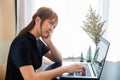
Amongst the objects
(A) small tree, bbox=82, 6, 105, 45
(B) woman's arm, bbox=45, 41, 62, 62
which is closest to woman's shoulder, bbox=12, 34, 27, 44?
(B) woman's arm, bbox=45, 41, 62, 62

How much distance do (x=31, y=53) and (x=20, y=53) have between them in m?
0.16

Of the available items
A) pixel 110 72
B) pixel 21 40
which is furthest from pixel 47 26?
pixel 110 72

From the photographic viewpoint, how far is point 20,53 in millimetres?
1336

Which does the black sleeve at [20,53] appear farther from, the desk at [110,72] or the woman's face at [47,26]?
the desk at [110,72]

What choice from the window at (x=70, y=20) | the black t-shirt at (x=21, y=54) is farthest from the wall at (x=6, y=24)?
the black t-shirt at (x=21, y=54)

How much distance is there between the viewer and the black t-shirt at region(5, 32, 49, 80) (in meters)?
1.33

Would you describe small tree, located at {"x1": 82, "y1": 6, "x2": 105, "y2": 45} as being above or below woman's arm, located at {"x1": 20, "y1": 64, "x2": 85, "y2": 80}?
above

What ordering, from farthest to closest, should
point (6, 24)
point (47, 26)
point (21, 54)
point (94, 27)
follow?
point (6, 24)
point (94, 27)
point (47, 26)
point (21, 54)

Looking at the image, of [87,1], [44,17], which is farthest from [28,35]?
[87,1]

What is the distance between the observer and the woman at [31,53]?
4.33 ft

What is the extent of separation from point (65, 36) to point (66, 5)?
1.25 feet

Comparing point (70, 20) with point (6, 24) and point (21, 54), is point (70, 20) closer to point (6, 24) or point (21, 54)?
point (6, 24)

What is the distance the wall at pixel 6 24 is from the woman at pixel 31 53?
0.92 meters

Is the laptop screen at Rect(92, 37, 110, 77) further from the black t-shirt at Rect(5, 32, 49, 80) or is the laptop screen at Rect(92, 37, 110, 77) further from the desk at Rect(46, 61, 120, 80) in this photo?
the black t-shirt at Rect(5, 32, 49, 80)
